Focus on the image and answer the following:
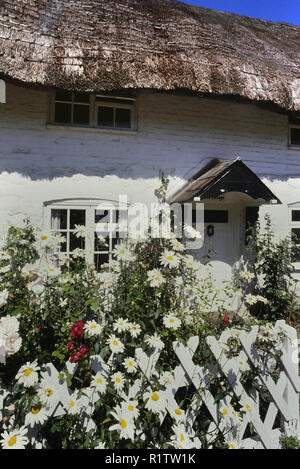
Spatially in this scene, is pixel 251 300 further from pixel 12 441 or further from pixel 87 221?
pixel 87 221

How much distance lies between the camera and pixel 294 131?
6.06 meters

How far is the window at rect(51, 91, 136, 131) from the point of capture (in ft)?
16.0

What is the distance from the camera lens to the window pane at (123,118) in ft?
16.8

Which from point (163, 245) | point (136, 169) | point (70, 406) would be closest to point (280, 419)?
point (70, 406)

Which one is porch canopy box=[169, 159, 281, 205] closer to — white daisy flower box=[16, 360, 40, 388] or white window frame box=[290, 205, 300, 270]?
white window frame box=[290, 205, 300, 270]

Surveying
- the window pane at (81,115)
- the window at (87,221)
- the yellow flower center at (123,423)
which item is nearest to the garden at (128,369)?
the yellow flower center at (123,423)

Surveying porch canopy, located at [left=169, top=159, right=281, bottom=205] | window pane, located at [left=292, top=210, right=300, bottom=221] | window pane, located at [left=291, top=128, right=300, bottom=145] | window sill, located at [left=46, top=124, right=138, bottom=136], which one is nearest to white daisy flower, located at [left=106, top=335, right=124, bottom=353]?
porch canopy, located at [left=169, top=159, right=281, bottom=205]

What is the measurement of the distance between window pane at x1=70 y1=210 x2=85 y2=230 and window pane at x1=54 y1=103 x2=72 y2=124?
5.22 feet

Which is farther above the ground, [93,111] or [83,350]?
[93,111]

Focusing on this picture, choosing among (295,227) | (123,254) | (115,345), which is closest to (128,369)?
(115,345)

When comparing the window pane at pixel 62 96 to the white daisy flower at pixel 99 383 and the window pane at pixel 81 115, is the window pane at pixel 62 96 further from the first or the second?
the white daisy flower at pixel 99 383

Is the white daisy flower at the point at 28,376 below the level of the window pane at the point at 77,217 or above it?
below

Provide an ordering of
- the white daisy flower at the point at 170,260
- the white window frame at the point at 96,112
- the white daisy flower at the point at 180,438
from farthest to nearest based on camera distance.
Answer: the white window frame at the point at 96,112 → the white daisy flower at the point at 170,260 → the white daisy flower at the point at 180,438

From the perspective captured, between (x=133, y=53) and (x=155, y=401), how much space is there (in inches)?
193
